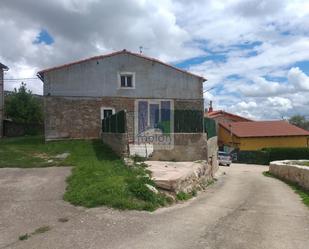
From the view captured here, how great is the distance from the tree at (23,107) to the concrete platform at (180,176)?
26673 mm

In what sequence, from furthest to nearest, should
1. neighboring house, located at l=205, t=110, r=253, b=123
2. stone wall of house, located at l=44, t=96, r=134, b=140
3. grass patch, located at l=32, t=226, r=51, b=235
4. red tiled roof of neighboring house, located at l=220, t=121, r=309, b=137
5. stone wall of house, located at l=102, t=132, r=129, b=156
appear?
1. neighboring house, located at l=205, t=110, r=253, b=123
2. red tiled roof of neighboring house, located at l=220, t=121, r=309, b=137
3. stone wall of house, located at l=44, t=96, r=134, b=140
4. stone wall of house, located at l=102, t=132, r=129, b=156
5. grass patch, located at l=32, t=226, r=51, b=235

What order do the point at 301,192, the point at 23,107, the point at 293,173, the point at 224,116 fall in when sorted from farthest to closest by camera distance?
the point at 224,116
the point at 23,107
the point at 293,173
the point at 301,192

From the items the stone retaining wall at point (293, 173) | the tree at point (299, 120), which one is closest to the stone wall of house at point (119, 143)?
the stone retaining wall at point (293, 173)

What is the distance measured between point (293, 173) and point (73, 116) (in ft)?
47.8

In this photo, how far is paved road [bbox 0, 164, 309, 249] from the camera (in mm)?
7387

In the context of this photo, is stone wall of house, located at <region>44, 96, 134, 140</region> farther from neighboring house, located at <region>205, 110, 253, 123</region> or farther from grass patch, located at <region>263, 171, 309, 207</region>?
neighboring house, located at <region>205, 110, 253, 123</region>

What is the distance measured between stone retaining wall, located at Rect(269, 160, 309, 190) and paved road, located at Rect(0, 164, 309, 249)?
651 centimetres

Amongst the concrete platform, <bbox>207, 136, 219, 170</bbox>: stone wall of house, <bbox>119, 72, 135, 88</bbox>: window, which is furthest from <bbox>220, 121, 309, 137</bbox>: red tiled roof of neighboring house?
the concrete platform

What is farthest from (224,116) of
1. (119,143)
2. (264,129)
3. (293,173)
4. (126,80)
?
(119,143)

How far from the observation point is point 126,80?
1169 inches

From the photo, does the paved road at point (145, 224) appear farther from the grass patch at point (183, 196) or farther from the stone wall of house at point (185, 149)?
the stone wall of house at point (185, 149)

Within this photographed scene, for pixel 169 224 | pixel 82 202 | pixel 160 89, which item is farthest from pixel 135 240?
pixel 160 89

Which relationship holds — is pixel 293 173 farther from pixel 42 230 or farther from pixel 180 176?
pixel 42 230

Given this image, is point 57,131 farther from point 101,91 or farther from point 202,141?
point 202,141
